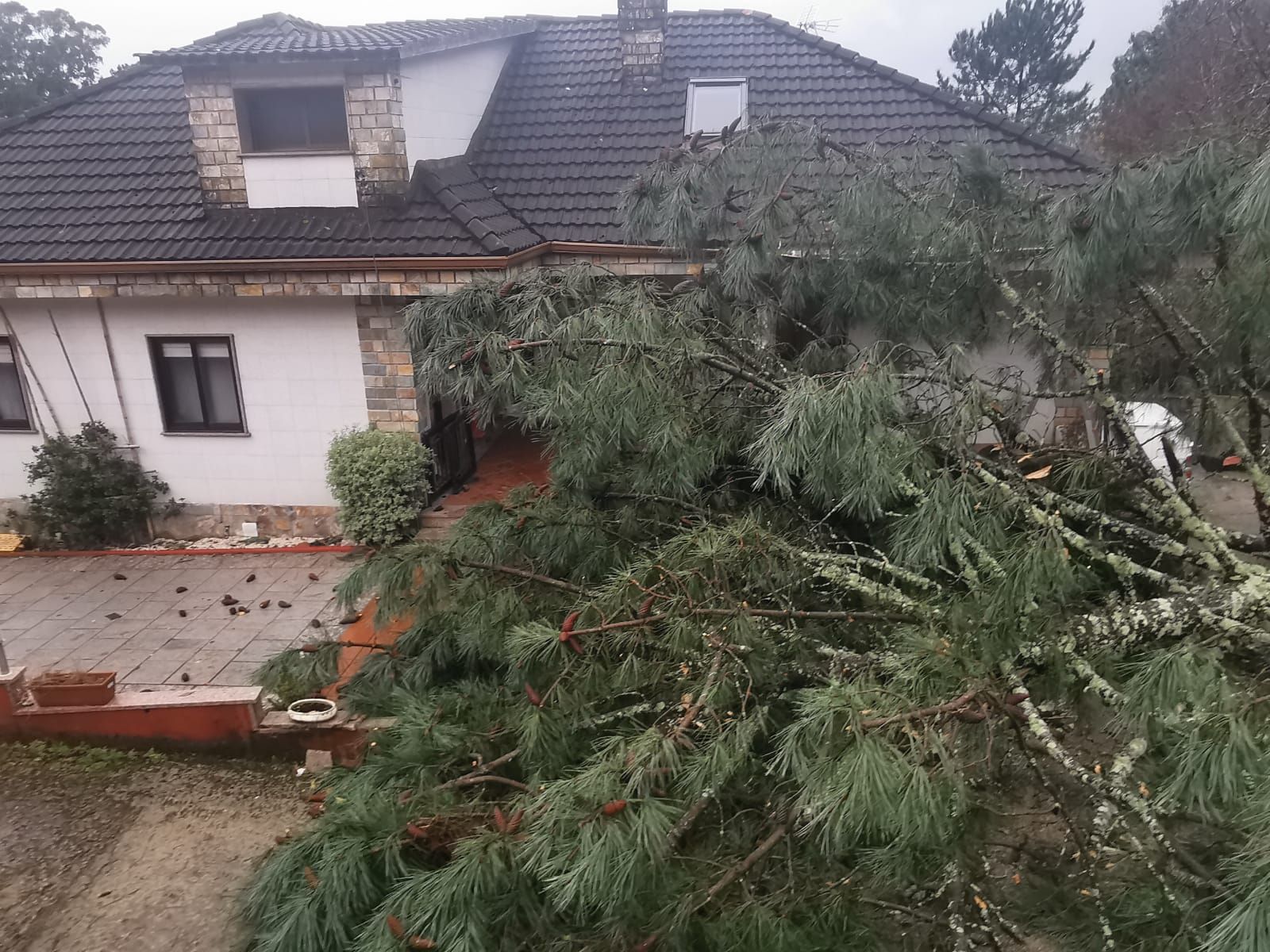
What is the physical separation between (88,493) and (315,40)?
5100mm

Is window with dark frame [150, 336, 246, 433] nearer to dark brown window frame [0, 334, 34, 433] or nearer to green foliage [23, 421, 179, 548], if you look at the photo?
green foliage [23, 421, 179, 548]

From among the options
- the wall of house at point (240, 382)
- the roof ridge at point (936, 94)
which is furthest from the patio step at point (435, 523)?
the roof ridge at point (936, 94)

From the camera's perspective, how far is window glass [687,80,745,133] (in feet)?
31.5

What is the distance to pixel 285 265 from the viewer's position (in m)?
7.30

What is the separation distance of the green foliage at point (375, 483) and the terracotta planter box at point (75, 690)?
271 cm

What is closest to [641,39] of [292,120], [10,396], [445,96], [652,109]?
[652,109]

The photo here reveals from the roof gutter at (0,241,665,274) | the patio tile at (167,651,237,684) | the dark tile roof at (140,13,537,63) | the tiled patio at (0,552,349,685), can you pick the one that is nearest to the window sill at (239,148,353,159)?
the dark tile roof at (140,13,537,63)

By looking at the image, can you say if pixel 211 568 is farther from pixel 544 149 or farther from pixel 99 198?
pixel 544 149

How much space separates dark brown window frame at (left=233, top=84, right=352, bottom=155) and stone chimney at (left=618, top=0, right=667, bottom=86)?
4175 millimetres

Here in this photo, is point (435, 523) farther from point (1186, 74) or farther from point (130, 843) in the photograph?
point (1186, 74)

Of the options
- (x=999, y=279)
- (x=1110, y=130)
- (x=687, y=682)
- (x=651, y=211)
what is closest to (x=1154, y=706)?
(x=687, y=682)

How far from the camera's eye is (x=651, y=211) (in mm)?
5031

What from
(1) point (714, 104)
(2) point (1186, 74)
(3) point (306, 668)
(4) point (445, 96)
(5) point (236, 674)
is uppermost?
(2) point (1186, 74)

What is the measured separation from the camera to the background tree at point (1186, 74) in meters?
14.8
